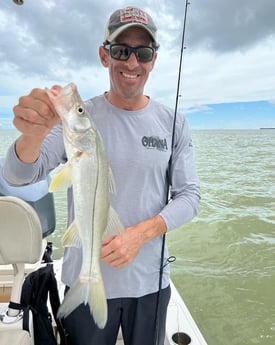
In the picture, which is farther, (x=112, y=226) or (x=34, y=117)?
(x=112, y=226)

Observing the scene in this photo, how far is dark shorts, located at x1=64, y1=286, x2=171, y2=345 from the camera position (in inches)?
59.2

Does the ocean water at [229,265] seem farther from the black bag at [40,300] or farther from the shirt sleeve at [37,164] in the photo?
the black bag at [40,300]

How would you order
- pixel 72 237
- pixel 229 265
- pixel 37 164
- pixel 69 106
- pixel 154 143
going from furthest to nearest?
1. pixel 229 265
2. pixel 154 143
3. pixel 37 164
4. pixel 72 237
5. pixel 69 106

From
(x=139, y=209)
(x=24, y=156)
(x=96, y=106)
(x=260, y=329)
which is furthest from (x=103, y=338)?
(x=260, y=329)

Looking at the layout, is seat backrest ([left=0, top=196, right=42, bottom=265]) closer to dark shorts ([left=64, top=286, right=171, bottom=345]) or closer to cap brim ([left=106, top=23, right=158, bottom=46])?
dark shorts ([left=64, top=286, right=171, bottom=345])

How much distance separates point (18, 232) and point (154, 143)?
802 mm

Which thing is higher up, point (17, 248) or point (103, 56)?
point (103, 56)

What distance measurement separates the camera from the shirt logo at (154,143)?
4.93 ft

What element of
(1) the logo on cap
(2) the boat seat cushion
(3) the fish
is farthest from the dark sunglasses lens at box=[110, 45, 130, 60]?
(2) the boat seat cushion

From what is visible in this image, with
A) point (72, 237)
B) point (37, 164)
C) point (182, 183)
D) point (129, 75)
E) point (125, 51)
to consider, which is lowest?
point (72, 237)

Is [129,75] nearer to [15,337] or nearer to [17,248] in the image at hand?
[17,248]

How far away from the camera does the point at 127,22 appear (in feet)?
4.66

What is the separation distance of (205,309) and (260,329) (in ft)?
2.23

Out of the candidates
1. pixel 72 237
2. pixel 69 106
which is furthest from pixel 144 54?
pixel 72 237
